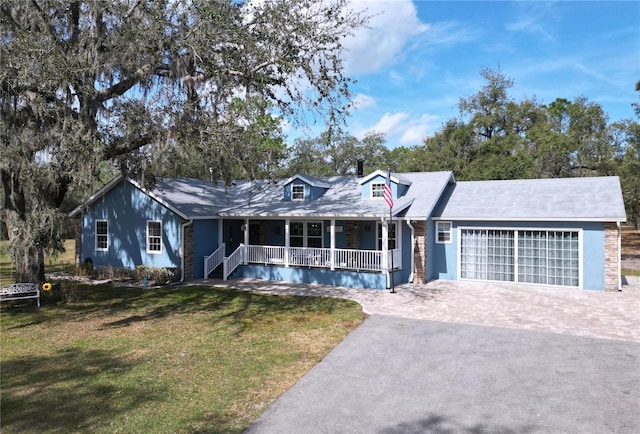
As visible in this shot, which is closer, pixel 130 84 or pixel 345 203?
pixel 130 84

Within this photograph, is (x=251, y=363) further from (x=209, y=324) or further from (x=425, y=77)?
(x=425, y=77)

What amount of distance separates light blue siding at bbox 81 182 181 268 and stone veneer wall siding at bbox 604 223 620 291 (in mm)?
15153

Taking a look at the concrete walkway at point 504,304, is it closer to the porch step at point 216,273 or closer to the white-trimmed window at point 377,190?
the porch step at point 216,273

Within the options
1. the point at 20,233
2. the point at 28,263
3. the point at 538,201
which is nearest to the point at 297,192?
the point at 538,201

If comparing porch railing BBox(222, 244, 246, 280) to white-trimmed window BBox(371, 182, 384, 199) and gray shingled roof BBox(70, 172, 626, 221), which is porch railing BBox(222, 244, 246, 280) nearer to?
gray shingled roof BBox(70, 172, 626, 221)

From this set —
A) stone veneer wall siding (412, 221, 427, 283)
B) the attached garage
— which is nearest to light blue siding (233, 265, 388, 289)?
stone veneer wall siding (412, 221, 427, 283)

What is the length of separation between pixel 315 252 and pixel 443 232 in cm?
508

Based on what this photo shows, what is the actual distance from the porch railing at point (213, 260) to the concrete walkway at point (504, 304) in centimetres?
84

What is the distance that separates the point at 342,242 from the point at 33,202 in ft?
34.7

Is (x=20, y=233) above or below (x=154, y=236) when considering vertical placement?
above

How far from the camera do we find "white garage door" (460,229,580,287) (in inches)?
553

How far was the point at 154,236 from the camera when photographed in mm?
16594

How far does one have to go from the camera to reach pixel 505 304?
1173 cm

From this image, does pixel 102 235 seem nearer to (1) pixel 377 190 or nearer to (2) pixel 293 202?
(2) pixel 293 202
